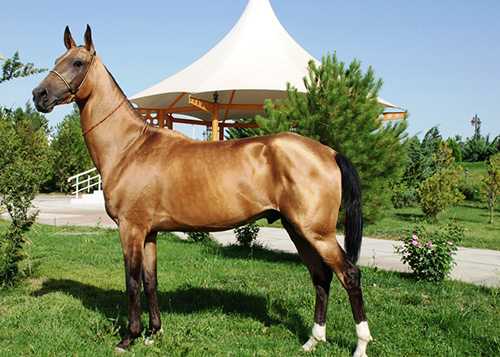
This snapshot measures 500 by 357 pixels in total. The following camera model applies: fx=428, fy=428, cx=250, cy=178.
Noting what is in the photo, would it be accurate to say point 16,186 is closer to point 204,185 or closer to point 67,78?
point 67,78

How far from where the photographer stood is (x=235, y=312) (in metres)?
4.43

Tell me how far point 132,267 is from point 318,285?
5.26 ft

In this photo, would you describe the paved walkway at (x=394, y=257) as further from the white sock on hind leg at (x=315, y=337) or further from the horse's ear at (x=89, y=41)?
the horse's ear at (x=89, y=41)

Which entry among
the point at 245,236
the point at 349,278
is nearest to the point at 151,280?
the point at 349,278

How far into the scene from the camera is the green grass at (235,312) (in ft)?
11.6

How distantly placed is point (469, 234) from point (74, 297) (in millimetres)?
10277

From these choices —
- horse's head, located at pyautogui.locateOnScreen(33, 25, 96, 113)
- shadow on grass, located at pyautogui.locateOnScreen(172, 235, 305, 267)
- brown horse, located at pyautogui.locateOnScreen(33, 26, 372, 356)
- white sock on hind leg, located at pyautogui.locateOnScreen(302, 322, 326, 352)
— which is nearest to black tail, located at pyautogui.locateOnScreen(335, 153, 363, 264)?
brown horse, located at pyautogui.locateOnScreen(33, 26, 372, 356)

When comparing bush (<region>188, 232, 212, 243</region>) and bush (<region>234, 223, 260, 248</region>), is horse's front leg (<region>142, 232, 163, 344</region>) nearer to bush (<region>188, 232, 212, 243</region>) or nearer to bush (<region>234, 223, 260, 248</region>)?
bush (<region>234, 223, 260, 248</region>)

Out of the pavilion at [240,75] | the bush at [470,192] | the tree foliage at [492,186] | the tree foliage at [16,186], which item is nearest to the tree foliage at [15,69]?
the tree foliage at [16,186]

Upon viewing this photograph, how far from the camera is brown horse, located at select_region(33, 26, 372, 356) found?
10.9ft

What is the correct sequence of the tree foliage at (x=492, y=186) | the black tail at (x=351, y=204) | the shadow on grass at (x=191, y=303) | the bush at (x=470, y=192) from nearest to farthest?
the black tail at (x=351, y=204) < the shadow on grass at (x=191, y=303) < the tree foliage at (x=492, y=186) < the bush at (x=470, y=192)

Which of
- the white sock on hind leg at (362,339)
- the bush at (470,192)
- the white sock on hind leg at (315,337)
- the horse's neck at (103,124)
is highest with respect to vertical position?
the horse's neck at (103,124)

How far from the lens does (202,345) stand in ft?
11.7

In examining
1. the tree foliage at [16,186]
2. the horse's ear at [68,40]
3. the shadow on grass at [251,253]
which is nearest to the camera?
the horse's ear at [68,40]
